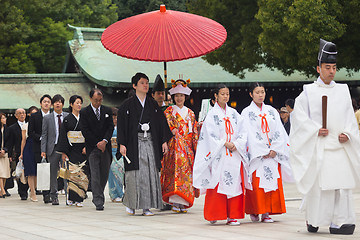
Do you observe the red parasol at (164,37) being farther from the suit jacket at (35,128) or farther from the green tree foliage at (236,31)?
the green tree foliage at (236,31)

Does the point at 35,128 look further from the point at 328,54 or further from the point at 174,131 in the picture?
the point at 328,54

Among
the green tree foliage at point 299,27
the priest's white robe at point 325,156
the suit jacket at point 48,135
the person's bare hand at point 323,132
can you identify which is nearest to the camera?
the priest's white robe at point 325,156

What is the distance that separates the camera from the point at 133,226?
28.9 feet

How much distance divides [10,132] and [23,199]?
1664 mm

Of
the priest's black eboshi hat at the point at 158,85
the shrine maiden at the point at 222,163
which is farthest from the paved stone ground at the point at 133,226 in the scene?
the priest's black eboshi hat at the point at 158,85

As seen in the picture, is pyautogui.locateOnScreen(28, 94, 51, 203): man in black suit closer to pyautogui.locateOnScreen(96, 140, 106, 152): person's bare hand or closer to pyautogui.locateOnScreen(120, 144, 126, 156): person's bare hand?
pyautogui.locateOnScreen(96, 140, 106, 152): person's bare hand

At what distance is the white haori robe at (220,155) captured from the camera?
8.80m

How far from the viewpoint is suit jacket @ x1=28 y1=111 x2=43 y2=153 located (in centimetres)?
1326

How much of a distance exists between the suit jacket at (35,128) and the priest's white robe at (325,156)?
661 cm

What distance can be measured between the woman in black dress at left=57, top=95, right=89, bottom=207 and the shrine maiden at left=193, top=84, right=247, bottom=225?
134 inches

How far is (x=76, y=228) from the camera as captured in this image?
28.9 feet

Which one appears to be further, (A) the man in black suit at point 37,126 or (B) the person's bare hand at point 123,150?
(A) the man in black suit at point 37,126

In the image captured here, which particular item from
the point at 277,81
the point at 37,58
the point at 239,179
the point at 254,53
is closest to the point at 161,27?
the point at 239,179

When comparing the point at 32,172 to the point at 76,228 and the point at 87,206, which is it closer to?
the point at 87,206
